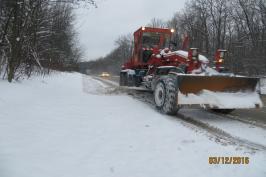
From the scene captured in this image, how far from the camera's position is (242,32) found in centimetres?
3894

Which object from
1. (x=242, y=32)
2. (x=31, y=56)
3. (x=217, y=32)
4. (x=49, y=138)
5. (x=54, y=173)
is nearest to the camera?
(x=54, y=173)

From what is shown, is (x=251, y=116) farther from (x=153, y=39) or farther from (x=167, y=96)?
(x=153, y=39)

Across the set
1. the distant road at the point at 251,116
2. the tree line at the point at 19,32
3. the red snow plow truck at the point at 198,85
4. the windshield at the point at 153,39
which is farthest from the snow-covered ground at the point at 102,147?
the windshield at the point at 153,39

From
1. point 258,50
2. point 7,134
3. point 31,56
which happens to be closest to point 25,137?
point 7,134

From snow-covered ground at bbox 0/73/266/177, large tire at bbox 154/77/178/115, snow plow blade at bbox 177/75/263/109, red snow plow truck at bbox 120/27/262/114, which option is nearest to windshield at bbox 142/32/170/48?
red snow plow truck at bbox 120/27/262/114

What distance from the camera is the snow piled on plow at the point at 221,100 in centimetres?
920

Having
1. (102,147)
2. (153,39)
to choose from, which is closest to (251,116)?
(102,147)

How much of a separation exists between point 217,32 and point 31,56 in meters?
33.6

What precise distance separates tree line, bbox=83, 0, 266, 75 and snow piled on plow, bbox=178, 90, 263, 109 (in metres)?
18.2

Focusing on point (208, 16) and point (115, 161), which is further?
point (208, 16)

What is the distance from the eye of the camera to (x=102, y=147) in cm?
582

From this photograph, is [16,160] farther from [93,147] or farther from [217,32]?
[217,32]

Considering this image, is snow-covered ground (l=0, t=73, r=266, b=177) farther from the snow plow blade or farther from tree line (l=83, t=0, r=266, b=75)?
tree line (l=83, t=0, r=266, b=75)

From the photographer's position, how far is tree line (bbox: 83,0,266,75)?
29.7 metres
